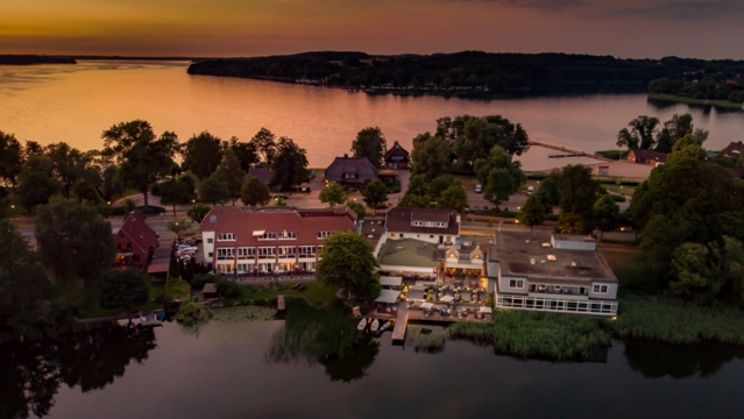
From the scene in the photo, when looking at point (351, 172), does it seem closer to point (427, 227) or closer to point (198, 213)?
point (198, 213)

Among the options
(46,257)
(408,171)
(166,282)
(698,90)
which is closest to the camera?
(46,257)

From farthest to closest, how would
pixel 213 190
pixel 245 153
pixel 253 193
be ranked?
pixel 245 153, pixel 253 193, pixel 213 190

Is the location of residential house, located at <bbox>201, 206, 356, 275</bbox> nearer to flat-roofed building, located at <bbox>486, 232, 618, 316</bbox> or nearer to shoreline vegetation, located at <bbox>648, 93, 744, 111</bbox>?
flat-roofed building, located at <bbox>486, 232, 618, 316</bbox>

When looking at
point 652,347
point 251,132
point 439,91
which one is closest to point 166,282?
point 652,347

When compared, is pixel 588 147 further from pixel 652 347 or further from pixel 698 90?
pixel 698 90

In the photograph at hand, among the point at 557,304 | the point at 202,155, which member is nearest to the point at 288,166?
the point at 202,155

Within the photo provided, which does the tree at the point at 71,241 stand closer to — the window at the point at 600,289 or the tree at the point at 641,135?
the window at the point at 600,289
